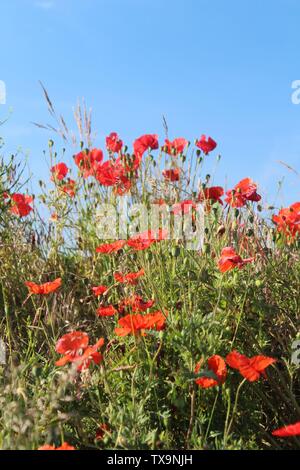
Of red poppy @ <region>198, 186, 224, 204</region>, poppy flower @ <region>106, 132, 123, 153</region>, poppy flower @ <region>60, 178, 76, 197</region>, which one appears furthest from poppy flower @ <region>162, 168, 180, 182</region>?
poppy flower @ <region>60, 178, 76, 197</region>

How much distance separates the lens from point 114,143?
4070 millimetres

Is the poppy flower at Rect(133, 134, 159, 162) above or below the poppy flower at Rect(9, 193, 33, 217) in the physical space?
above

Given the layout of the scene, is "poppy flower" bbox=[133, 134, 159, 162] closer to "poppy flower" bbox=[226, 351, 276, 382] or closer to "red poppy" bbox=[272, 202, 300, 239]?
"red poppy" bbox=[272, 202, 300, 239]

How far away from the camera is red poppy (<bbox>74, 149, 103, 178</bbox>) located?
4012 millimetres

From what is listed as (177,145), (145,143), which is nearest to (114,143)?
(145,143)

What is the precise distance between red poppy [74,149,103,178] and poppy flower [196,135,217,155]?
2.13 feet

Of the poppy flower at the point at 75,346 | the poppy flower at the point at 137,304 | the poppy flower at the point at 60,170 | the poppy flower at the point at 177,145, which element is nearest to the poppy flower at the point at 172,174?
the poppy flower at the point at 177,145

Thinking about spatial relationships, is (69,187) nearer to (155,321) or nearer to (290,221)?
(290,221)

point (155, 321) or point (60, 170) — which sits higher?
point (60, 170)

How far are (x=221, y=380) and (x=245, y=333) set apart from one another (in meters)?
0.59

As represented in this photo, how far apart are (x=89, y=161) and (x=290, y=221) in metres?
1.31

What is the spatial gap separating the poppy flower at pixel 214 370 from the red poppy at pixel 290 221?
134 cm
